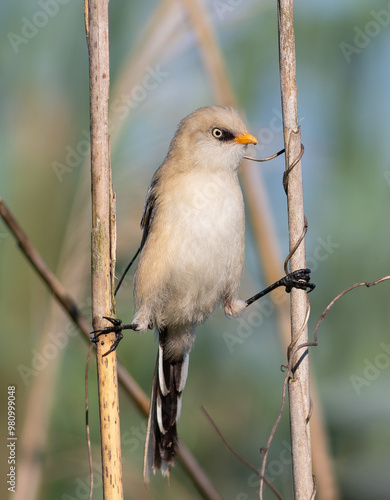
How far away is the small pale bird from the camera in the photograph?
9.68 feet

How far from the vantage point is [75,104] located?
139 inches

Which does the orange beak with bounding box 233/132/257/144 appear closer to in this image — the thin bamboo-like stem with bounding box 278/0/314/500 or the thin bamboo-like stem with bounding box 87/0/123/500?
the thin bamboo-like stem with bounding box 278/0/314/500

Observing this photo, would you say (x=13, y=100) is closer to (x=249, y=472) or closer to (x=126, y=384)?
(x=126, y=384)

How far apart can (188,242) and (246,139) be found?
61 cm

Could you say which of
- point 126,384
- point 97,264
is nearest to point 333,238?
point 126,384

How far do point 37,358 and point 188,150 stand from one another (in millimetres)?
1382

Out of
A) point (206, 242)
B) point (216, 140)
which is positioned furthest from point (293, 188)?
point (216, 140)

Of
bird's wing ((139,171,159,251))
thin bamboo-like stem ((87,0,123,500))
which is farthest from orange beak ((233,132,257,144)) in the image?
thin bamboo-like stem ((87,0,123,500))

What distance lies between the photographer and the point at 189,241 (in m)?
2.95

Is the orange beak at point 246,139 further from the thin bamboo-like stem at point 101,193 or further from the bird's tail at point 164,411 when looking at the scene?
the bird's tail at point 164,411

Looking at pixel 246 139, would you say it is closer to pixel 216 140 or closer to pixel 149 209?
pixel 216 140

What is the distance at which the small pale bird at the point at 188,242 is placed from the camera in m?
2.95

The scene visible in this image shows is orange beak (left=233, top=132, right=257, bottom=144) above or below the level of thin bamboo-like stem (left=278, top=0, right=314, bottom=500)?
above

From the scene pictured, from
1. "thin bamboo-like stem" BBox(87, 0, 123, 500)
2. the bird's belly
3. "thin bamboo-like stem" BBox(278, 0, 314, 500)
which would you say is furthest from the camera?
the bird's belly
